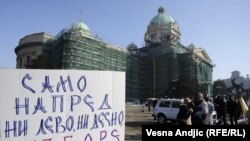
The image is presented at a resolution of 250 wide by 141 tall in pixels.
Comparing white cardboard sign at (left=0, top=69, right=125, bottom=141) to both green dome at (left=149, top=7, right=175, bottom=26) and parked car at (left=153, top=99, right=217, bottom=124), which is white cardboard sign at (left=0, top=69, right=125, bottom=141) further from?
green dome at (left=149, top=7, right=175, bottom=26)

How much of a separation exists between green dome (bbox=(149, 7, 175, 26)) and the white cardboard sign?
5000 inches

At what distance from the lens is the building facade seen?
9194cm

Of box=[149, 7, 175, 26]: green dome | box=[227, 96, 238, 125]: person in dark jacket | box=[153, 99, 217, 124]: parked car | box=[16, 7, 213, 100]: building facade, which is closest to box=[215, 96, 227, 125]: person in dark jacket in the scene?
box=[227, 96, 238, 125]: person in dark jacket

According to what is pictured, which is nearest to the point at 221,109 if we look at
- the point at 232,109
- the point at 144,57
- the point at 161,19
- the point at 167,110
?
A: the point at 232,109

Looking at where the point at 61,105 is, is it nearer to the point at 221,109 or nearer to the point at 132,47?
the point at 221,109

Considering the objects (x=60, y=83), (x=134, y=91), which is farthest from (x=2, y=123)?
(x=134, y=91)

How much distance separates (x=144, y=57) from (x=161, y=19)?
1928 cm

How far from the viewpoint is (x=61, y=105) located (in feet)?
16.3

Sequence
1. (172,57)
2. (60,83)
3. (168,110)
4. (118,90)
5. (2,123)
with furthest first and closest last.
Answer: (172,57)
(168,110)
(118,90)
(60,83)
(2,123)

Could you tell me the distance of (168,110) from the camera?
25.0 m

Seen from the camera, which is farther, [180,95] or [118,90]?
[180,95]

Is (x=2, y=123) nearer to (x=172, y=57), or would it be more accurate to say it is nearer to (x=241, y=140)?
(x=241, y=140)

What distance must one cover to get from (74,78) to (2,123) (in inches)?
40.8

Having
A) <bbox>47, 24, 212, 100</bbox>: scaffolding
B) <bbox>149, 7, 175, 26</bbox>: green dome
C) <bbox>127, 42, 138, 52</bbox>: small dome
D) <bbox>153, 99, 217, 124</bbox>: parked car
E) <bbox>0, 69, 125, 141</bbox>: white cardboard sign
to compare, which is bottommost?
<bbox>153, 99, 217, 124</bbox>: parked car
